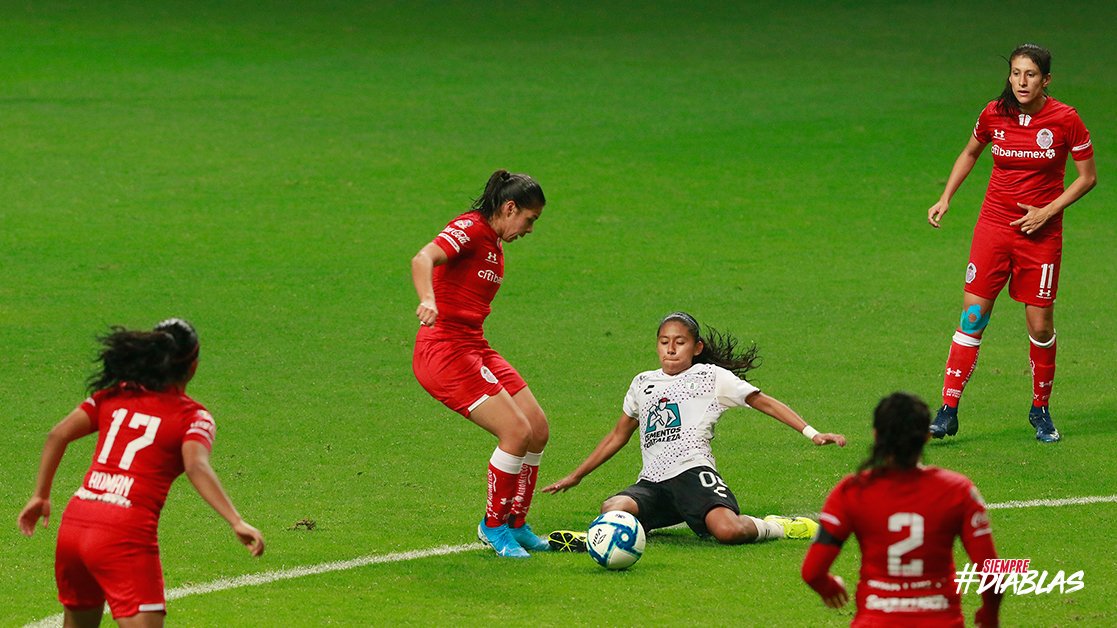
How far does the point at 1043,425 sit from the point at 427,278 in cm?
551

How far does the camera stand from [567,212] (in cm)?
2120

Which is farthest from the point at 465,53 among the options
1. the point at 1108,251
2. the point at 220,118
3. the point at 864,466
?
the point at 864,466

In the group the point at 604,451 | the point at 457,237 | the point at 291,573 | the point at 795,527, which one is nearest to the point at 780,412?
the point at 795,527

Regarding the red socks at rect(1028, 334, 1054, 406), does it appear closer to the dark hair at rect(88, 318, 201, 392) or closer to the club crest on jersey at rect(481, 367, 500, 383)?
the club crest on jersey at rect(481, 367, 500, 383)

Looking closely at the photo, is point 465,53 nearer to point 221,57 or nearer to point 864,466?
point 221,57

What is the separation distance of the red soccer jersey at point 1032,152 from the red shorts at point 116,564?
729 centimetres

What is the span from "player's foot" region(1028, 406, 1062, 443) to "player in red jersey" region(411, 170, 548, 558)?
4.35m

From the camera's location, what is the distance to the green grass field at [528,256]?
368 inches

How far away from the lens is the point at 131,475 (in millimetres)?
6438

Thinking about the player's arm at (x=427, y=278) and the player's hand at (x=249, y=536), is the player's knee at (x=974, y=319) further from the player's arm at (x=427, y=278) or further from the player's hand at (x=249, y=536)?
the player's hand at (x=249, y=536)

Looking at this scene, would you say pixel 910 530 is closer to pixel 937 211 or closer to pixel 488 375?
pixel 488 375

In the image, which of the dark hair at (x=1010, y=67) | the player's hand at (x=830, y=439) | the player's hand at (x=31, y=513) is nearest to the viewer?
the player's hand at (x=31, y=513)

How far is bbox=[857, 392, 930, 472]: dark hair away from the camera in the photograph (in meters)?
5.74

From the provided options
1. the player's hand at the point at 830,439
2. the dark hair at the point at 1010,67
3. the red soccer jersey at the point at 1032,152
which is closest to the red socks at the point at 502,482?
the player's hand at the point at 830,439
